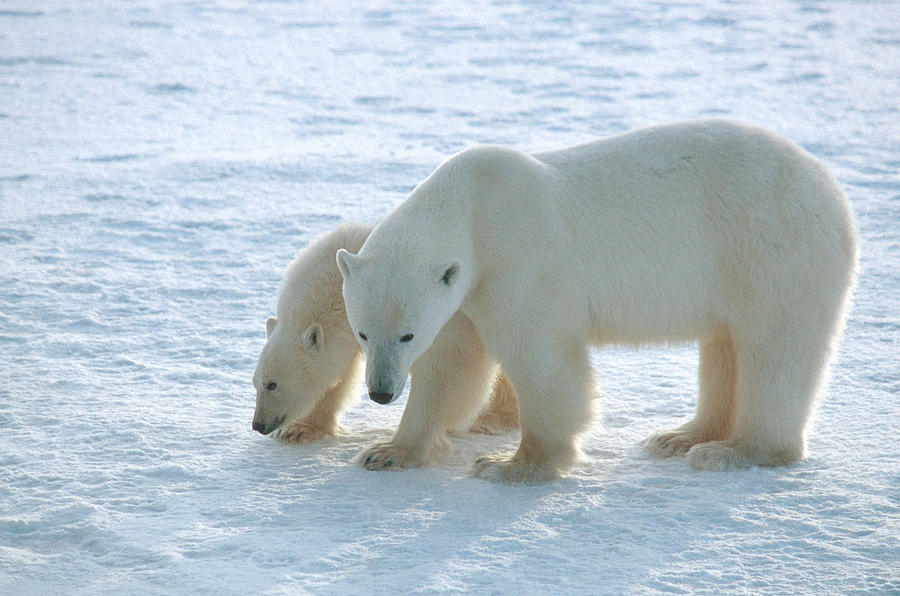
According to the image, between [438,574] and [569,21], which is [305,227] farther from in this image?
[569,21]

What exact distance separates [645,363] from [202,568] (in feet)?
8.65

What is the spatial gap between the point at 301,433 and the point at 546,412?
1064 mm

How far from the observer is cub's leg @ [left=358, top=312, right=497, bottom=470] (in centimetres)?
396

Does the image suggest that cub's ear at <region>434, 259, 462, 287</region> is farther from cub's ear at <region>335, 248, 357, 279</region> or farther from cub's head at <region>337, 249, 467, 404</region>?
cub's ear at <region>335, 248, 357, 279</region>

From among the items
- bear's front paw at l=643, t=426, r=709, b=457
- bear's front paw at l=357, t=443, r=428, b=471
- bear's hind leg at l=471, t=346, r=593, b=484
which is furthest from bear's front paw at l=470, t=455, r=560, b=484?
bear's front paw at l=643, t=426, r=709, b=457

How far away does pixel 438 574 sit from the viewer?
307 centimetres

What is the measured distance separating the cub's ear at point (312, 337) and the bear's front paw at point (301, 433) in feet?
1.22

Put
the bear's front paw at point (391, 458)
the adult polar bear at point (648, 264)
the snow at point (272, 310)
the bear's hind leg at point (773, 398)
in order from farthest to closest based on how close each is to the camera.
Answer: the bear's front paw at point (391, 458) → the bear's hind leg at point (773, 398) → the adult polar bear at point (648, 264) → the snow at point (272, 310)

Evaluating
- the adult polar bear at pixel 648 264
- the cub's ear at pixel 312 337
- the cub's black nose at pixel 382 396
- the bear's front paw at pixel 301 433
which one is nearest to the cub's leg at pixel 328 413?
the bear's front paw at pixel 301 433

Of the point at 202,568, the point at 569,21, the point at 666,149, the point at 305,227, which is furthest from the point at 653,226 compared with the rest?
the point at 569,21

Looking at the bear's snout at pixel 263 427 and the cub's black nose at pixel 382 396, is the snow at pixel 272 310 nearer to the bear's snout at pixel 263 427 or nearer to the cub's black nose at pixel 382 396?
the bear's snout at pixel 263 427

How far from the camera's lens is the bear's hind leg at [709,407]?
13.4 ft

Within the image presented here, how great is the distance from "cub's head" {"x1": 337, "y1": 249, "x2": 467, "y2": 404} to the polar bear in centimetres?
48

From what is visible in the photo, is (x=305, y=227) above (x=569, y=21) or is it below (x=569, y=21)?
below
